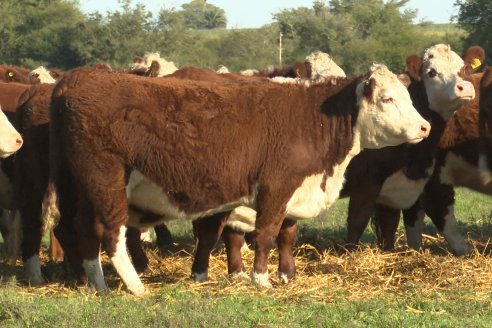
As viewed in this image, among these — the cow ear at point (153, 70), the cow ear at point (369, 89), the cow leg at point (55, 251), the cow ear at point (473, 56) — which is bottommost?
the cow leg at point (55, 251)

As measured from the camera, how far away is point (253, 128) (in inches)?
321

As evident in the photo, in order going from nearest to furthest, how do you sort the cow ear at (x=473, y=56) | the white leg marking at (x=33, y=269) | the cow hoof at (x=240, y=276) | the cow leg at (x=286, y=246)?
the cow hoof at (x=240, y=276)
the cow leg at (x=286, y=246)
the white leg marking at (x=33, y=269)
the cow ear at (x=473, y=56)

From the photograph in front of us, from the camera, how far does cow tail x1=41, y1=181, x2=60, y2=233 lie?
8.07m

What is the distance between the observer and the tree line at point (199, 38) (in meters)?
54.7

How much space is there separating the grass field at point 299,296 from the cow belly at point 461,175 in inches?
24.7

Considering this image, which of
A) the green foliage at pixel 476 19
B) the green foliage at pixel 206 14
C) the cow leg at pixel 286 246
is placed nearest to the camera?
the cow leg at pixel 286 246

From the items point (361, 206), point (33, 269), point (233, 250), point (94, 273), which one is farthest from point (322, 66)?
point (94, 273)

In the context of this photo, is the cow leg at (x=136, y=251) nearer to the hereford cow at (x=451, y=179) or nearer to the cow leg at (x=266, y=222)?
the cow leg at (x=266, y=222)

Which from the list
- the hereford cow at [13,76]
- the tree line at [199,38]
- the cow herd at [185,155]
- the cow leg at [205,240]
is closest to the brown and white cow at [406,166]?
the cow herd at [185,155]

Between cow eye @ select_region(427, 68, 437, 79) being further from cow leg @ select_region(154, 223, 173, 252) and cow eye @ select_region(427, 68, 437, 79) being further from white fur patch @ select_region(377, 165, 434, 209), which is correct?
cow leg @ select_region(154, 223, 173, 252)

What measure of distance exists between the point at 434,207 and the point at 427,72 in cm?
141

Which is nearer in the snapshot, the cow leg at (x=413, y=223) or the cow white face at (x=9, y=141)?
the cow white face at (x=9, y=141)

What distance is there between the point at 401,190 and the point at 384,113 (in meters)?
2.05

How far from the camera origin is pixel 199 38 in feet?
209
